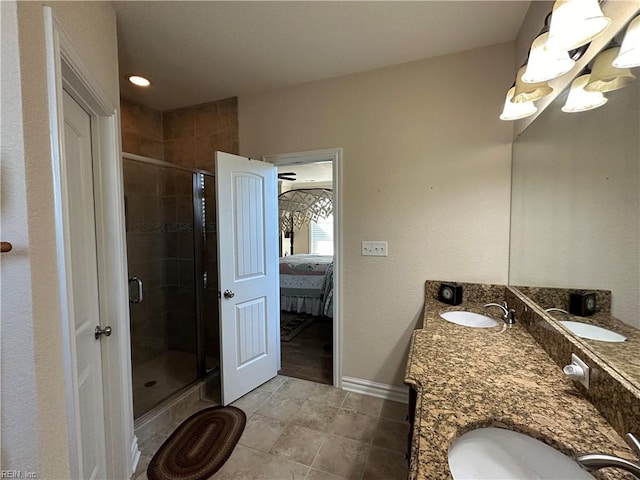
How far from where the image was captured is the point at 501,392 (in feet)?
3.05

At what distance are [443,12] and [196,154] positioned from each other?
7.66ft

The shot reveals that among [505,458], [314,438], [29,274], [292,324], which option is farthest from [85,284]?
[292,324]

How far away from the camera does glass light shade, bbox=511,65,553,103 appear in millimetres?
1274

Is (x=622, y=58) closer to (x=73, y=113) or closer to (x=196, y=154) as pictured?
(x=73, y=113)

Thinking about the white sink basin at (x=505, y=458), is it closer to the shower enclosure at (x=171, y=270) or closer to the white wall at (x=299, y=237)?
the shower enclosure at (x=171, y=270)

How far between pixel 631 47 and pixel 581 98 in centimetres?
Answer: 33

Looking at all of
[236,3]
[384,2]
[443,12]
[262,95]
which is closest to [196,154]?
[262,95]

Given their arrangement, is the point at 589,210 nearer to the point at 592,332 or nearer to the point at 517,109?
the point at 592,332

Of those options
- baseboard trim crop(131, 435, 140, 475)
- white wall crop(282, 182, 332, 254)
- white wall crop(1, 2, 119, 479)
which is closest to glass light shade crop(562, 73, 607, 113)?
white wall crop(1, 2, 119, 479)

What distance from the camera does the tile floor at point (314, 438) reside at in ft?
5.19

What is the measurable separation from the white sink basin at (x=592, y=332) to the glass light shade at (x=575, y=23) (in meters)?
0.94

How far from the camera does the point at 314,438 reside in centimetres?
182

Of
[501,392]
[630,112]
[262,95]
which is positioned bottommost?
[501,392]

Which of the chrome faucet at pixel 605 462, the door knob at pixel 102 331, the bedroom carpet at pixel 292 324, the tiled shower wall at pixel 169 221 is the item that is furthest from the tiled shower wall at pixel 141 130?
the chrome faucet at pixel 605 462
